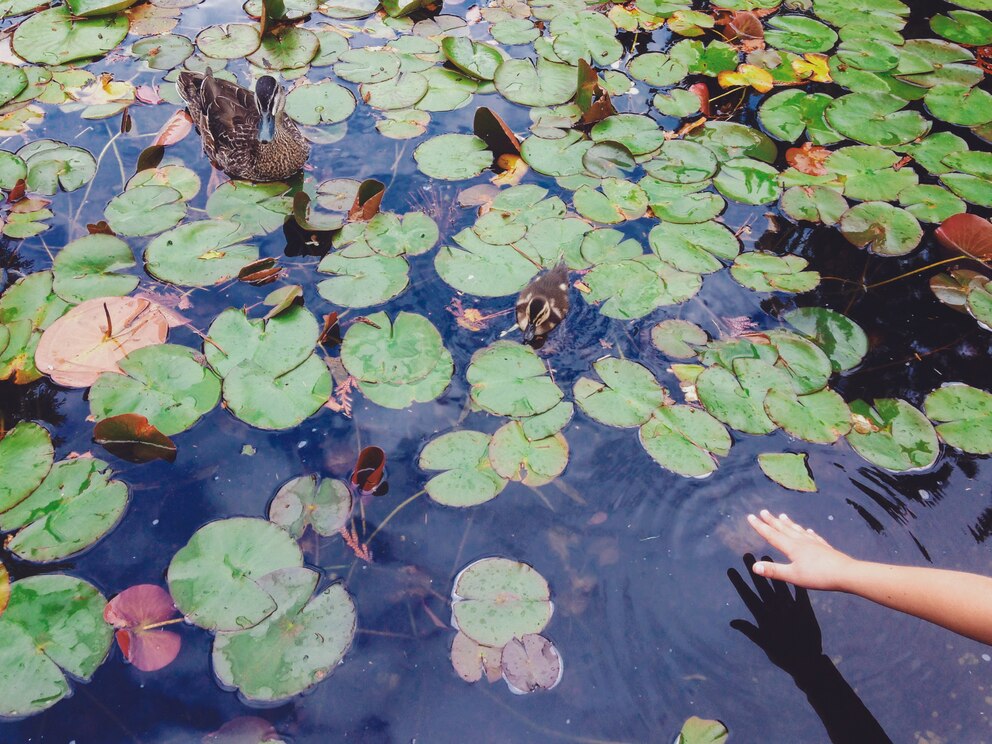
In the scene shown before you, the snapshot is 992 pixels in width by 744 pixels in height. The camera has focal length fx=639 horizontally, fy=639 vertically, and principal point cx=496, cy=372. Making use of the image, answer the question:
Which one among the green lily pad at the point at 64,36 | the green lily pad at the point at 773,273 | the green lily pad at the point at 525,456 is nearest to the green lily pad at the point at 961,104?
the green lily pad at the point at 773,273

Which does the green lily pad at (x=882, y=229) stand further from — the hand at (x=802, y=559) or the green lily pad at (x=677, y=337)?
the hand at (x=802, y=559)

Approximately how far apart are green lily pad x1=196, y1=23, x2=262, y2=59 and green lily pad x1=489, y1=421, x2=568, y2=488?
12.9 ft

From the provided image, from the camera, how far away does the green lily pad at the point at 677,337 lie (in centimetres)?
332

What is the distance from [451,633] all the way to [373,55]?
168 inches

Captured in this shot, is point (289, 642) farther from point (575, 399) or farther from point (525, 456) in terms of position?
point (575, 399)

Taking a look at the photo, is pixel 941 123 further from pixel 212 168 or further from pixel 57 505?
pixel 57 505

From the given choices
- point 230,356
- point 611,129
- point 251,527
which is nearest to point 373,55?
point 611,129

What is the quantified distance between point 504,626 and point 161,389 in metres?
1.98

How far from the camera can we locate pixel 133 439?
2.88m

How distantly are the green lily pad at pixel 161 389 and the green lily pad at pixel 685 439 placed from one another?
2105 mm

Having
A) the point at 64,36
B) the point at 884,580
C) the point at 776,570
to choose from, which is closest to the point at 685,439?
the point at 776,570

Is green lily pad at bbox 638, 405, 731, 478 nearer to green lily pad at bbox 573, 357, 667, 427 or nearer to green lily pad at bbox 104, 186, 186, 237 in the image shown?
green lily pad at bbox 573, 357, 667, 427

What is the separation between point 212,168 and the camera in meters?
4.23

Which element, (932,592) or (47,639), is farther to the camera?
(47,639)
